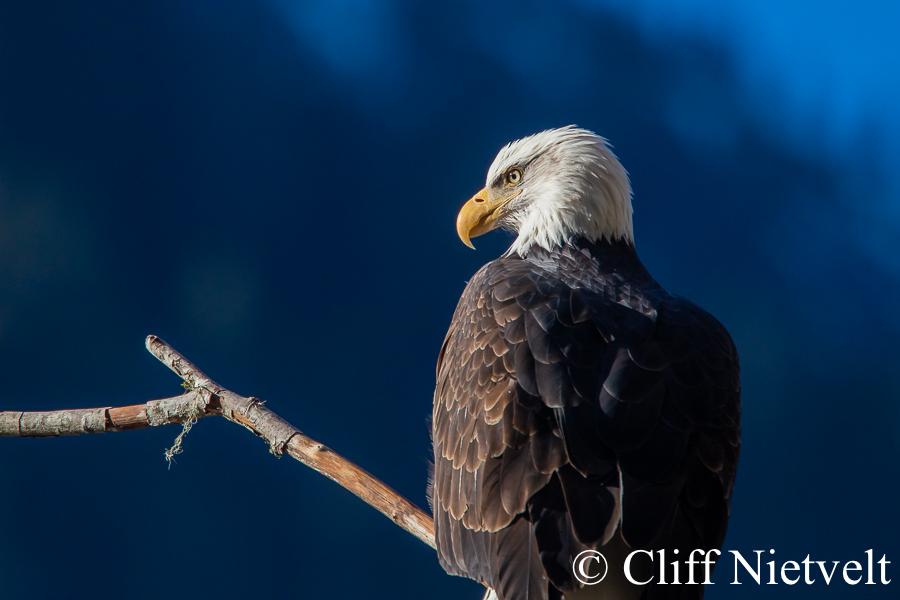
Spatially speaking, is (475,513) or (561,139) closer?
(475,513)

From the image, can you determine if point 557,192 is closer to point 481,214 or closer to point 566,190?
point 566,190

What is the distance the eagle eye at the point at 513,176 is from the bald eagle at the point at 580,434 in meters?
0.38

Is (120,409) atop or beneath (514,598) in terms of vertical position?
atop

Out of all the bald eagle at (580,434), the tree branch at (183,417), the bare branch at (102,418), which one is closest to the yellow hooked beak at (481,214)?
the bald eagle at (580,434)

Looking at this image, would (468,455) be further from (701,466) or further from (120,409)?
(120,409)

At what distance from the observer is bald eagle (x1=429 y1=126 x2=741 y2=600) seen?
4.15ft

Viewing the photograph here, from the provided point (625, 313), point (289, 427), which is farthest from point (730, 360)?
point (289, 427)

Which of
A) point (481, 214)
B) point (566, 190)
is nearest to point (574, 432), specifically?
point (566, 190)

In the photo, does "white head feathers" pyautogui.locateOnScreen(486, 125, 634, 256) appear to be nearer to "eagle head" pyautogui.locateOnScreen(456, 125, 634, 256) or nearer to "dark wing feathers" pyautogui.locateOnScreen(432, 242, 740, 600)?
"eagle head" pyautogui.locateOnScreen(456, 125, 634, 256)

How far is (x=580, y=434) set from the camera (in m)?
1.31

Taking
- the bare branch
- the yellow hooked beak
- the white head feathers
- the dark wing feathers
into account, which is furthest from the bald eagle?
the bare branch

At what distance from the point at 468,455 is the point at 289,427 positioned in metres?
0.72

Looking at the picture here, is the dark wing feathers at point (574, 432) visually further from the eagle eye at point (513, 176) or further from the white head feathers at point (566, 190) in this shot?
the eagle eye at point (513, 176)

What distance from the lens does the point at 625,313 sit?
5.00ft
